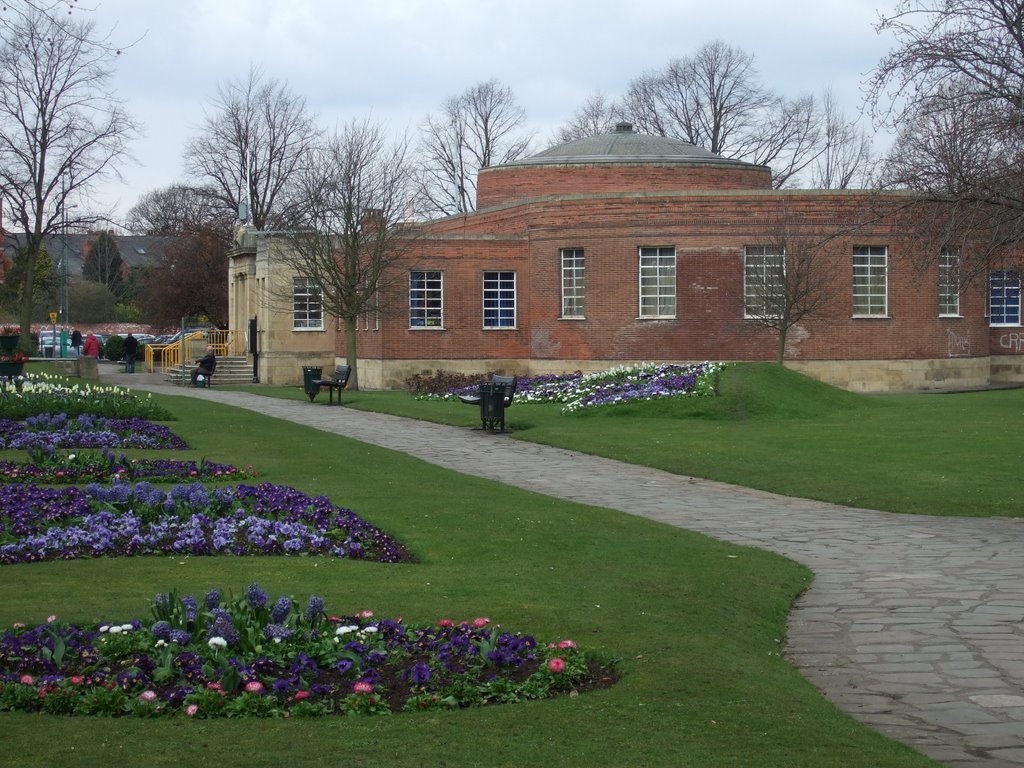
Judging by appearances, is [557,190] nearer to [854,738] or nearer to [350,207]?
[350,207]

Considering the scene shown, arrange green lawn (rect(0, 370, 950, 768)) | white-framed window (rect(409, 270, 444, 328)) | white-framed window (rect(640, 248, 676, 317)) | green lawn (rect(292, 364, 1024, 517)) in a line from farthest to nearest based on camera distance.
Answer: white-framed window (rect(409, 270, 444, 328))
white-framed window (rect(640, 248, 676, 317))
green lawn (rect(292, 364, 1024, 517))
green lawn (rect(0, 370, 950, 768))

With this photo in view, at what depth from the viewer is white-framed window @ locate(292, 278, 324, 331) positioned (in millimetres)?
45062

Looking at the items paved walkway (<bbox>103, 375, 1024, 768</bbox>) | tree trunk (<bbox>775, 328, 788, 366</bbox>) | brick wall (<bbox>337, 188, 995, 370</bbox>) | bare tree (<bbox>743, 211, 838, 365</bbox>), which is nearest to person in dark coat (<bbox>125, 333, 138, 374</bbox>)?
brick wall (<bbox>337, 188, 995, 370</bbox>)

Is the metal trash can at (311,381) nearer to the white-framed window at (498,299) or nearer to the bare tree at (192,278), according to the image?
the white-framed window at (498,299)

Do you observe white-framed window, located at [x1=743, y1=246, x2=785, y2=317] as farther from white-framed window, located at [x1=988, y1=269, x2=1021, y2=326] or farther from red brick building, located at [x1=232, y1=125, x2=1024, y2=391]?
white-framed window, located at [x1=988, y1=269, x2=1021, y2=326]

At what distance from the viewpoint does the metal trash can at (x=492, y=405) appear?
1009 inches

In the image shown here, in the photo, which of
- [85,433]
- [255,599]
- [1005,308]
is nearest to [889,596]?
[255,599]

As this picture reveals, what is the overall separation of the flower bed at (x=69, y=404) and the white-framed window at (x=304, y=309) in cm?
1968

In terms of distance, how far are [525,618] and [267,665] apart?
2099 mm

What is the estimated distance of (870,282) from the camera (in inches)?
1567

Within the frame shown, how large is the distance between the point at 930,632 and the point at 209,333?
46.7m

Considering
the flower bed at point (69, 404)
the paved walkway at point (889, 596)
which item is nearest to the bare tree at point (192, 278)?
the flower bed at point (69, 404)

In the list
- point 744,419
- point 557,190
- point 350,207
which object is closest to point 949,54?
point 744,419

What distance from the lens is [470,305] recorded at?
42656mm
